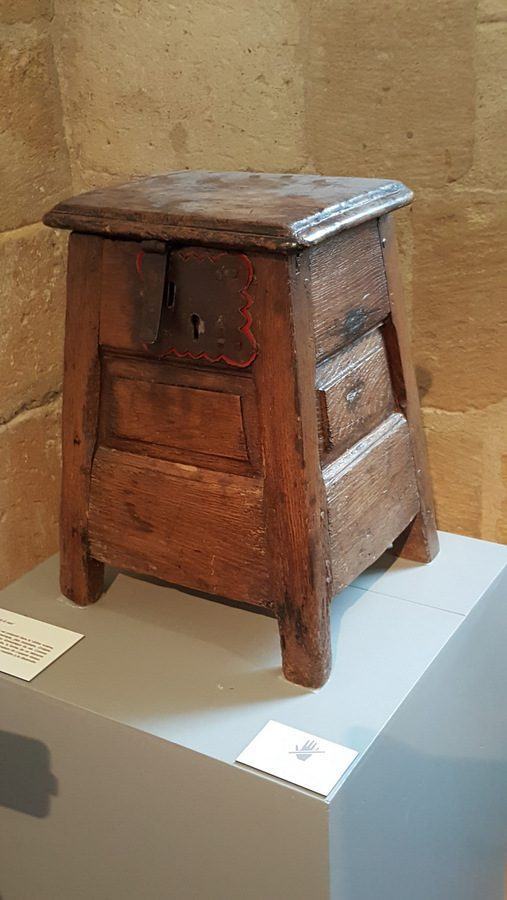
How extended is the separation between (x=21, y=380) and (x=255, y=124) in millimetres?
588

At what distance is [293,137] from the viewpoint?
1.59 m

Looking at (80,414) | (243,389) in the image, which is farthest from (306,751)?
(80,414)

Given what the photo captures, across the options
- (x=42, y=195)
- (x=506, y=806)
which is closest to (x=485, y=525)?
(x=506, y=806)

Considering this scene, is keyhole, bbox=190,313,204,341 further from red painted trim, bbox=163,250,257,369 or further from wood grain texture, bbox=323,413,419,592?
wood grain texture, bbox=323,413,419,592

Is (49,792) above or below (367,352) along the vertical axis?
below

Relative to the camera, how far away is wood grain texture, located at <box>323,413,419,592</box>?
4.11 ft

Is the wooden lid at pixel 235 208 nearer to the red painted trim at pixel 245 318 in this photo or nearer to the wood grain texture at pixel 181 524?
the red painted trim at pixel 245 318

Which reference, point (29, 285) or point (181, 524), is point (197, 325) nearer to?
point (181, 524)

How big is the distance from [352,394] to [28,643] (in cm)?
57

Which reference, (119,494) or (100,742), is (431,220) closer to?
(119,494)

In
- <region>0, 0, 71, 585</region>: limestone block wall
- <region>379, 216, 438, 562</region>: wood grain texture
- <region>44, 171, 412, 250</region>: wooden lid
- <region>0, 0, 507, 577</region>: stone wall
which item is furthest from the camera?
<region>0, 0, 71, 585</region>: limestone block wall

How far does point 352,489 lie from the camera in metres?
1.28

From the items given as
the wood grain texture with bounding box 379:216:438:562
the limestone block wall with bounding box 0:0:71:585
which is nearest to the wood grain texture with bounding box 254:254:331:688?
the wood grain texture with bounding box 379:216:438:562

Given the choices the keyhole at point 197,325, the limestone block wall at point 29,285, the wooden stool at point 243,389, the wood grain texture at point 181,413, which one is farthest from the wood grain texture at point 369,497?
the limestone block wall at point 29,285
